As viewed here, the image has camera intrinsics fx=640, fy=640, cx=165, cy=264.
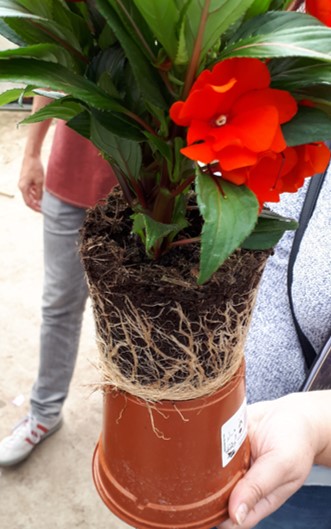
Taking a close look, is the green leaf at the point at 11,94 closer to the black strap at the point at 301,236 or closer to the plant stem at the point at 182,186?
the plant stem at the point at 182,186

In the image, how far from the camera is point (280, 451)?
0.81m

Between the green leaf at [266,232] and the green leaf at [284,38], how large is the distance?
0.19 m

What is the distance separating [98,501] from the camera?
1.74 meters

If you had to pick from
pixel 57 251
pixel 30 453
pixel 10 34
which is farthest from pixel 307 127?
pixel 30 453

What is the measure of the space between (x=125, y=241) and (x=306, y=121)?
222mm

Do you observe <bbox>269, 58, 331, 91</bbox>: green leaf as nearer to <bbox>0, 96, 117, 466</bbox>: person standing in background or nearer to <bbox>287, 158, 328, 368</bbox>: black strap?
<bbox>287, 158, 328, 368</bbox>: black strap

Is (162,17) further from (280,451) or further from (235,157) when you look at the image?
(280,451)

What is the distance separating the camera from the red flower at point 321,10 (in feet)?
1.60

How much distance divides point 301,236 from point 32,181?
2.78 feet

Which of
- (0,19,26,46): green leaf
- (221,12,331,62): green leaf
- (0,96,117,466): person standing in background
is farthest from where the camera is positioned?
(0,96,117,466): person standing in background

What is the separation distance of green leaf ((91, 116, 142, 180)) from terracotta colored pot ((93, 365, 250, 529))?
257 mm

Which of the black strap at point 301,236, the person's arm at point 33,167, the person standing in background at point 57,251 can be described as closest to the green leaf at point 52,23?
the black strap at point 301,236

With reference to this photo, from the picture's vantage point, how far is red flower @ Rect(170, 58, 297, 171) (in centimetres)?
46

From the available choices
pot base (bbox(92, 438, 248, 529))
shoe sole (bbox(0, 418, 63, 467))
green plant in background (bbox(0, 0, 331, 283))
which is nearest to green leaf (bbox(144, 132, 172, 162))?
green plant in background (bbox(0, 0, 331, 283))
